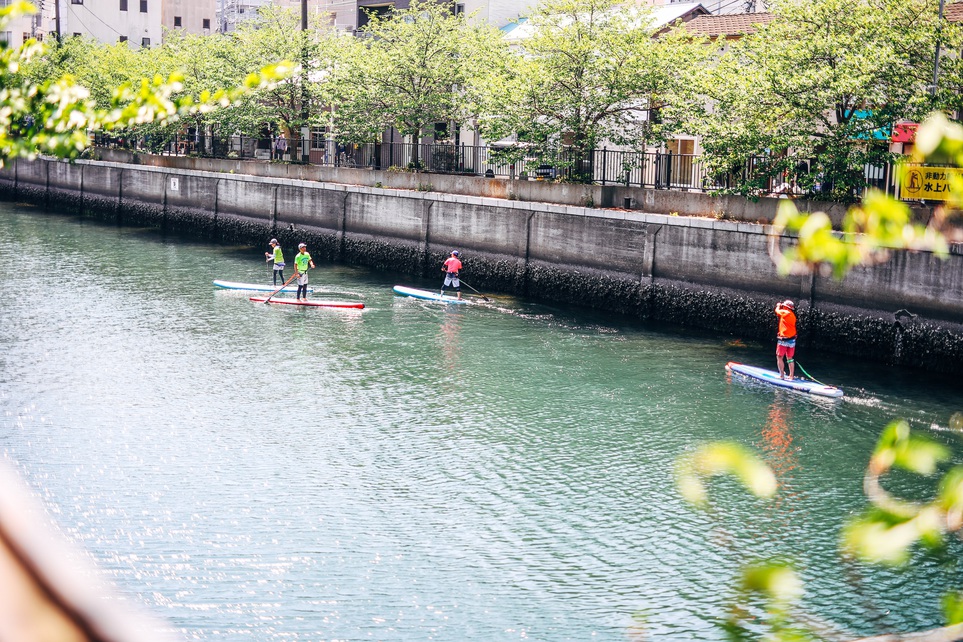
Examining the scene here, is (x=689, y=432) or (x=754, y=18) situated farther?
(x=754, y=18)

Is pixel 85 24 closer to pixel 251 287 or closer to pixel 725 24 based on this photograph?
pixel 725 24

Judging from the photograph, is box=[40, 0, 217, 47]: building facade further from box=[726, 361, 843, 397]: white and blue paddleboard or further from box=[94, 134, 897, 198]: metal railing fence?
box=[726, 361, 843, 397]: white and blue paddleboard

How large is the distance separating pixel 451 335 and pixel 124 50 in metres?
47.1

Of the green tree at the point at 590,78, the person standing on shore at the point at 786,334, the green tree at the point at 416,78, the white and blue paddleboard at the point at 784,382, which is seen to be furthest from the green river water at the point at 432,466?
the green tree at the point at 416,78

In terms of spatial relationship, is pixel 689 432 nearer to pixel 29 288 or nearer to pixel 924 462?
pixel 924 462

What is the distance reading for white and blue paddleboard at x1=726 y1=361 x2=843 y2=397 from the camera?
78.7 ft

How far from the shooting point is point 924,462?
121 inches

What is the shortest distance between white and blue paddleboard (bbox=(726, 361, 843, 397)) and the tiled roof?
938 inches

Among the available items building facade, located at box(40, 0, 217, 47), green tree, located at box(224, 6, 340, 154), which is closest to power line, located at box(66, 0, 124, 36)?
building facade, located at box(40, 0, 217, 47)

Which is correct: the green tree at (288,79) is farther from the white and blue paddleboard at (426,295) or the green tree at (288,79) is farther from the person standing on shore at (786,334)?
the person standing on shore at (786,334)

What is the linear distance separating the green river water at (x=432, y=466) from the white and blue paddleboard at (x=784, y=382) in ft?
1.23

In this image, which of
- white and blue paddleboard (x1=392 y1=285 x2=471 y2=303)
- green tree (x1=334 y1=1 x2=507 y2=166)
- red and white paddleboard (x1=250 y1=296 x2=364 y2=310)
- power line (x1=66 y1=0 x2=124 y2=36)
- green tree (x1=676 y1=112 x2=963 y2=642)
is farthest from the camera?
power line (x1=66 y1=0 x2=124 y2=36)

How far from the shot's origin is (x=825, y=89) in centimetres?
2973

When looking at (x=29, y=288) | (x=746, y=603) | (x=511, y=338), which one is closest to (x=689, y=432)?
(x=746, y=603)
